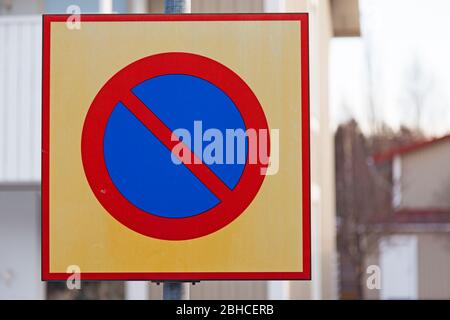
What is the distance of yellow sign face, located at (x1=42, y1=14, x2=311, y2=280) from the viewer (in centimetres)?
337

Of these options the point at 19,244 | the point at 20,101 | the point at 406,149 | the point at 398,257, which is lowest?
the point at 398,257

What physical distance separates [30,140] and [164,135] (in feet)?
17.4

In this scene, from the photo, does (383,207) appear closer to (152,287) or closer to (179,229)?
(152,287)

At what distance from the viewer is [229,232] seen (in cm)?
344

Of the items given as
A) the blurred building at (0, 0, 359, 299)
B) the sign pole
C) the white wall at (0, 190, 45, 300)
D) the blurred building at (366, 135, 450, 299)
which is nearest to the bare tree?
the blurred building at (366, 135, 450, 299)

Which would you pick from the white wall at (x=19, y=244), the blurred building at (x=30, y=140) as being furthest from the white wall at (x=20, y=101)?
the white wall at (x=19, y=244)

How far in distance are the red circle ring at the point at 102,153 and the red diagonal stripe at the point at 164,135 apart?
0.03 m

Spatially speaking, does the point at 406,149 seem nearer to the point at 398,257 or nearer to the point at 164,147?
the point at 398,257

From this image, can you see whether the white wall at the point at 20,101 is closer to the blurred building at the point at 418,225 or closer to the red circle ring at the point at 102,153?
the red circle ring at the point at 102,153

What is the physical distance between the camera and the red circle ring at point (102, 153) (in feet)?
11.1

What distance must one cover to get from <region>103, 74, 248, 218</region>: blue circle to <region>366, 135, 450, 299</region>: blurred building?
3165cm

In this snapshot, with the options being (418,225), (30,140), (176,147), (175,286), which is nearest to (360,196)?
(418,225)

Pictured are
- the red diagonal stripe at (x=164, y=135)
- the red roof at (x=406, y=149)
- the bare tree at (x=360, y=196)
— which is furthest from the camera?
the red roof at (x=406, y=149)

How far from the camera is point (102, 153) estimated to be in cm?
337
